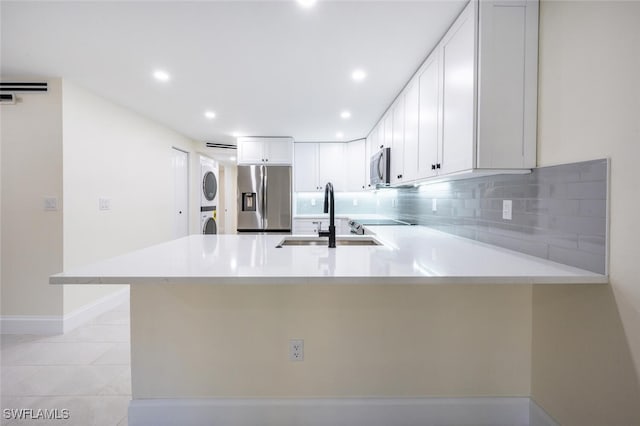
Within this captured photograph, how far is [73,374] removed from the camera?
2.02 m

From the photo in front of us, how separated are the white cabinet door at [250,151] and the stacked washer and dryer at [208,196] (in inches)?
44.7

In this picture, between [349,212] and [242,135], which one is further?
[349,212]

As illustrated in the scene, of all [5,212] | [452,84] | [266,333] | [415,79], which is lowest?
[266,333]

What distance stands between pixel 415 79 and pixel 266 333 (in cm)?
213

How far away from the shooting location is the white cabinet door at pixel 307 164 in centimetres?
517

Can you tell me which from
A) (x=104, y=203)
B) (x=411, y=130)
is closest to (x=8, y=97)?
(x=104, y=203)

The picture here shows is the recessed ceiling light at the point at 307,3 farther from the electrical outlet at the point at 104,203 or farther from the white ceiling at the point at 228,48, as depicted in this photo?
the electrical outlet at the point at 104,203

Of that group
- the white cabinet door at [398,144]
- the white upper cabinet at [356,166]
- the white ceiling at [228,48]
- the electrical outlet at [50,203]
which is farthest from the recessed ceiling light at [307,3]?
the white upper cabinet at [356,166]

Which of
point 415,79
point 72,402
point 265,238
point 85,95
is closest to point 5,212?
point 85,95

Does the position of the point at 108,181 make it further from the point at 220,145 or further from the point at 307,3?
the point at 307,3

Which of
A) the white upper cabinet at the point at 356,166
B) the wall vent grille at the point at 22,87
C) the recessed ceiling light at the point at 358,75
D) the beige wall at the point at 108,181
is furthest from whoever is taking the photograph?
the white upper cabinet at the point at 356,166

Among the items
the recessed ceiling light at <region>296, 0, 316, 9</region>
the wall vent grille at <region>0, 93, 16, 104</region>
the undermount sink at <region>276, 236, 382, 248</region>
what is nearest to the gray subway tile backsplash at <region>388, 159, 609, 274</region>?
the undermount sink at <region>276, 236, 382, 248</region>

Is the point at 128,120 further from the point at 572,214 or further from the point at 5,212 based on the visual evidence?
the point at 572,214

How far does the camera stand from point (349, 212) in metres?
5.52
